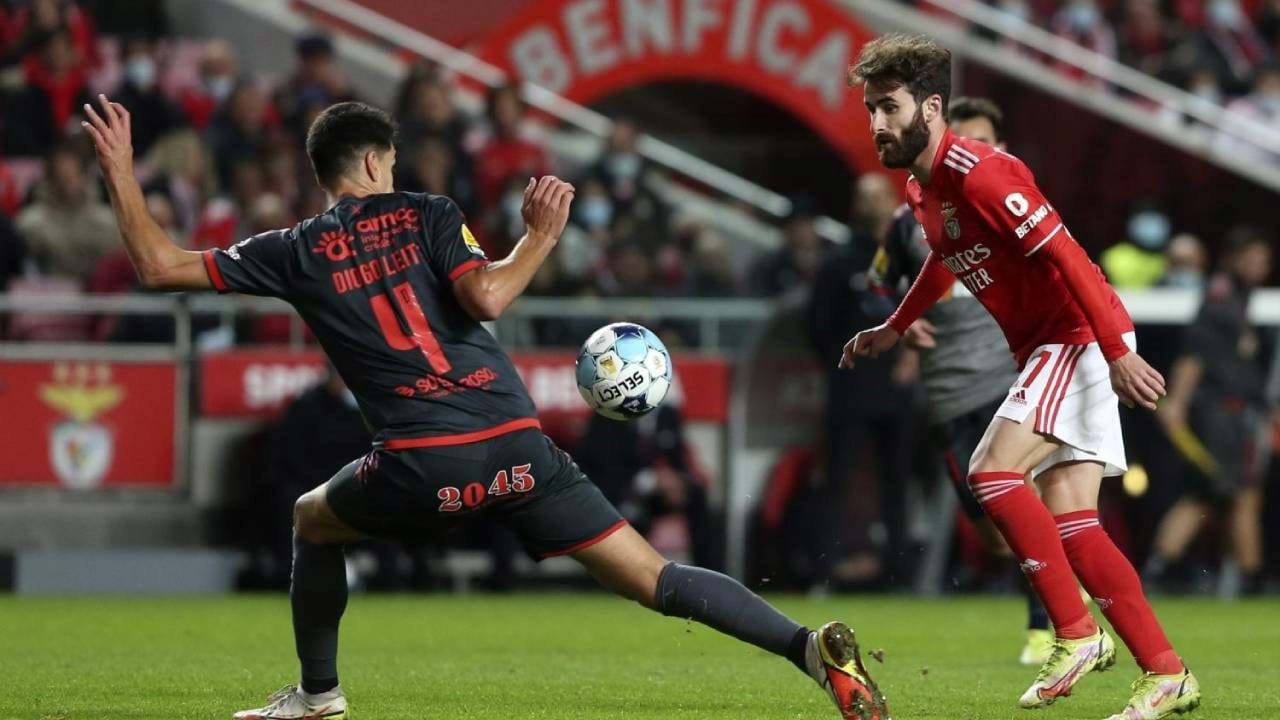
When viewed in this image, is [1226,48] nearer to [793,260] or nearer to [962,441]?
[793,260]

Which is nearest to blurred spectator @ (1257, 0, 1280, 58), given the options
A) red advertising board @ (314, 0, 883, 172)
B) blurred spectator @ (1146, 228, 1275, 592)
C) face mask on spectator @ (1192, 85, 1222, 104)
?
face mask on spectator @ (1192, 85, 1222, 104)

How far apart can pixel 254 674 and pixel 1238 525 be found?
8.80 metres

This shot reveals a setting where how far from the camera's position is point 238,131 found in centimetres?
1620

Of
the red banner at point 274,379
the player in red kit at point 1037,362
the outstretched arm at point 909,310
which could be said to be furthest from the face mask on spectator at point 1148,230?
the player in red kit at point 1037,362

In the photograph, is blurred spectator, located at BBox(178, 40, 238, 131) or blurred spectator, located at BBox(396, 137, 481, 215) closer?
blurred spectator, located at BBox(396, 137, 481, 215)

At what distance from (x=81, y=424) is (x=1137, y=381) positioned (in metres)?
9.58

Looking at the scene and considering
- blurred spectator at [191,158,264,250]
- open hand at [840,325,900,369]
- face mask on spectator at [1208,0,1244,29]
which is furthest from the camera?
face mask on spectator at [1208,0,1244,29]

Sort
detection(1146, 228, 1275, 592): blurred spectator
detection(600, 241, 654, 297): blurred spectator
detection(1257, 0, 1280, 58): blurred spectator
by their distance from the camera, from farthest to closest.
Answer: detection(1257, 0, 1280, 58): blurred spectator < detection(600, 241, 654, 297): blurred spectator < detection(1146, 228, 1275, 592): blurred spectator

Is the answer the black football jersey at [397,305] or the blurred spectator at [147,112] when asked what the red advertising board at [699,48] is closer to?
the blurred spectator at [147,112]

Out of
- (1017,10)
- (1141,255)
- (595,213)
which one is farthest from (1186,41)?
(595,213)

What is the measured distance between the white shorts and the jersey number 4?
74.6 inches

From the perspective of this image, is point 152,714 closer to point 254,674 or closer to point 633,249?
point 254,674

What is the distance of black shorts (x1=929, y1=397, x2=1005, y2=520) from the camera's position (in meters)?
9.14

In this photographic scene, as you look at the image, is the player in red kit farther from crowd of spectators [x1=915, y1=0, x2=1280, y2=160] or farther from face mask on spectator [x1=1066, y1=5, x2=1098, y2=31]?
face mask on spectator [x1=1066, y1=5, x2=1098, y2=31]
